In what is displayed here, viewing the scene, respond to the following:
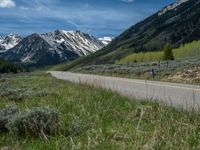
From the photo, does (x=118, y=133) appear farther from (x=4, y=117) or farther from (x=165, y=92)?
(x=165, y=92)

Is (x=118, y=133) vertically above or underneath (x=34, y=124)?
underneath

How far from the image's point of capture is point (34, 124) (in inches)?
294

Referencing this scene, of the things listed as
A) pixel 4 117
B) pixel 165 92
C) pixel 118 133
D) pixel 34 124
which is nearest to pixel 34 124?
pixel 34 124

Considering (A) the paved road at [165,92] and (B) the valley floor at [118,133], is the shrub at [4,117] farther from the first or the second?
(A) the paved road at [165,92]

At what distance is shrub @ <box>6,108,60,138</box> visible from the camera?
749 centimetres

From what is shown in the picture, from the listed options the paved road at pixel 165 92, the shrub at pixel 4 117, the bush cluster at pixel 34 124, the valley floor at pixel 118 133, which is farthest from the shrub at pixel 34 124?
the paved road at pixel 165 92

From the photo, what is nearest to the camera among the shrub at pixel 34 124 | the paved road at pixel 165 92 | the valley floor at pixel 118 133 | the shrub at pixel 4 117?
the valley floor at pixel 118 133

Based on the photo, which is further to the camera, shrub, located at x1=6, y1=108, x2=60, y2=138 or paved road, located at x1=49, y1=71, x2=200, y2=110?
paved road, located at x1=49, y1=71, x2=200, y2=110

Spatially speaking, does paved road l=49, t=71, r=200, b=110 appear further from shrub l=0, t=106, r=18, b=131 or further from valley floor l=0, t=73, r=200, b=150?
shrub l=0, t=106, r=18, b=131

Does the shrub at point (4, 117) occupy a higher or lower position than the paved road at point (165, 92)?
higher

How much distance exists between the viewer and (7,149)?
6.54 meters

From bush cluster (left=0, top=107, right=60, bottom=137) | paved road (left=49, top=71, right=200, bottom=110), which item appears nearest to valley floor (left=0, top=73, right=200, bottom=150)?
bush cluster (left=0, top=107, right=60, bottom=137)

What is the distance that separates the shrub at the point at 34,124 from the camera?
7.49 metres

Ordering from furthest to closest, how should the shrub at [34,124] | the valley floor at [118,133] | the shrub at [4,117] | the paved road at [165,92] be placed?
the paved road at [165,92]
the shrub at [4,117]
the shrub at [34,124]
the valley floor at [118,133]
